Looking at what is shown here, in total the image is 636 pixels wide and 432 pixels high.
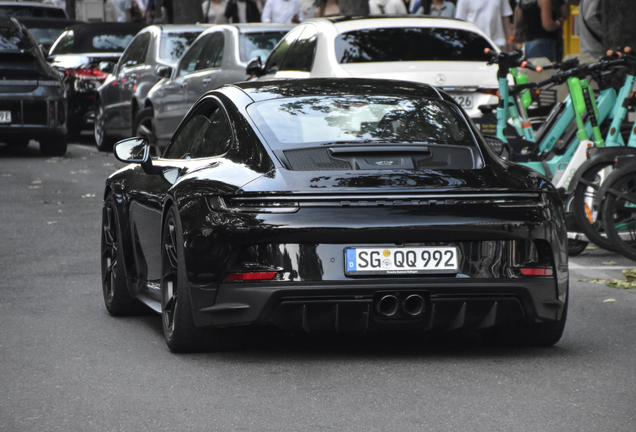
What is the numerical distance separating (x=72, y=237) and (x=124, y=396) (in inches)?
223

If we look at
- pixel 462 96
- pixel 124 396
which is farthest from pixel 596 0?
pixel 124 396

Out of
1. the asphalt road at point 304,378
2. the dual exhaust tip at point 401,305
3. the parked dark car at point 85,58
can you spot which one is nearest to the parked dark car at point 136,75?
the parked dark car at point 85,58

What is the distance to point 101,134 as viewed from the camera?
19672 mm

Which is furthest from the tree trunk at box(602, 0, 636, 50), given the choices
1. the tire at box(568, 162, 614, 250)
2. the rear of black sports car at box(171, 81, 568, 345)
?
the rear of black sports car at box(171, 81, 568, 345)

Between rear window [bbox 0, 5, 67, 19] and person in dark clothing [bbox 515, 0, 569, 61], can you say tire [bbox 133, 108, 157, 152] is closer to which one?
person in dark clothing [bbox 515, 0, 569, 61]

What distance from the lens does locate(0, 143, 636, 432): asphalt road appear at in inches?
185

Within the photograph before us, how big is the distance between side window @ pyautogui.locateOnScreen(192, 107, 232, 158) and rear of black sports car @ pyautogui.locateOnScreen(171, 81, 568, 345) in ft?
1.85

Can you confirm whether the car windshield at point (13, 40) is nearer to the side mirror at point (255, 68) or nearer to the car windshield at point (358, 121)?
the side mirror at point (255, 68)

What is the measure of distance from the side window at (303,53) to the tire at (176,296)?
22.5 feet

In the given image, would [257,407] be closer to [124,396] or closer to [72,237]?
[124,396]

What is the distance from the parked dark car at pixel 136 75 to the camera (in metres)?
18.4

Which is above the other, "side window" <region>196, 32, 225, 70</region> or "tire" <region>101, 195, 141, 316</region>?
"side window" <region>196, 32, 225, 70</region>

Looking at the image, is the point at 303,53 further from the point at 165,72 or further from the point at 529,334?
the point at 529,334

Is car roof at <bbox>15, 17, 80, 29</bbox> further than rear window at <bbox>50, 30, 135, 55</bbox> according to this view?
Yes
